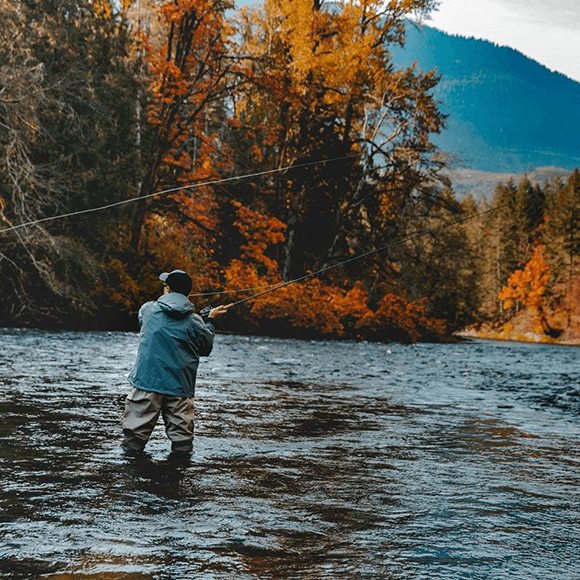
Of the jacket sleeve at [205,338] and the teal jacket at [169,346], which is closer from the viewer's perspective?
the teal jacket at [169,346]

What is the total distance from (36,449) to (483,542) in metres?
3.84

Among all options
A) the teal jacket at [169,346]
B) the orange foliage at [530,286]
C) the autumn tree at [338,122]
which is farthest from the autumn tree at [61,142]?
the orange foliage at [530,286]

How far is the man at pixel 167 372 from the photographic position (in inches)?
265

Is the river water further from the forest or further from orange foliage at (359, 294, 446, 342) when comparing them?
orange foliage at (359, 294, 446, 342)

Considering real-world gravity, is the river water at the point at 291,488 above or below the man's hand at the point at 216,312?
below

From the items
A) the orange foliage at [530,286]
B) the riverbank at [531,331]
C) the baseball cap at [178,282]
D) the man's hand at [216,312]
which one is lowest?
the riverbank at [531,331]

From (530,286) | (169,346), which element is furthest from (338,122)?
(530,286)

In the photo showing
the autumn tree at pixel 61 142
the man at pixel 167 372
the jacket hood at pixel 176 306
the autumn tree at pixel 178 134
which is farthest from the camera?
the autumn tree at pixel 178 134

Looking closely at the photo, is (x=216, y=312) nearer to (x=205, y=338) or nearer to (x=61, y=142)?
(x=205, y=338)

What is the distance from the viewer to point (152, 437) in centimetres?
771

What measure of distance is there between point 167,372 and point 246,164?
27120mm

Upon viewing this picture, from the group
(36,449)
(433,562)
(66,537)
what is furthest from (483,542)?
(36,449)

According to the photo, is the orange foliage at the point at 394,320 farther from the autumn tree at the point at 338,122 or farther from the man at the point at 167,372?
the man at the point at 167,372

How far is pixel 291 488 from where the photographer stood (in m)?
5.79
